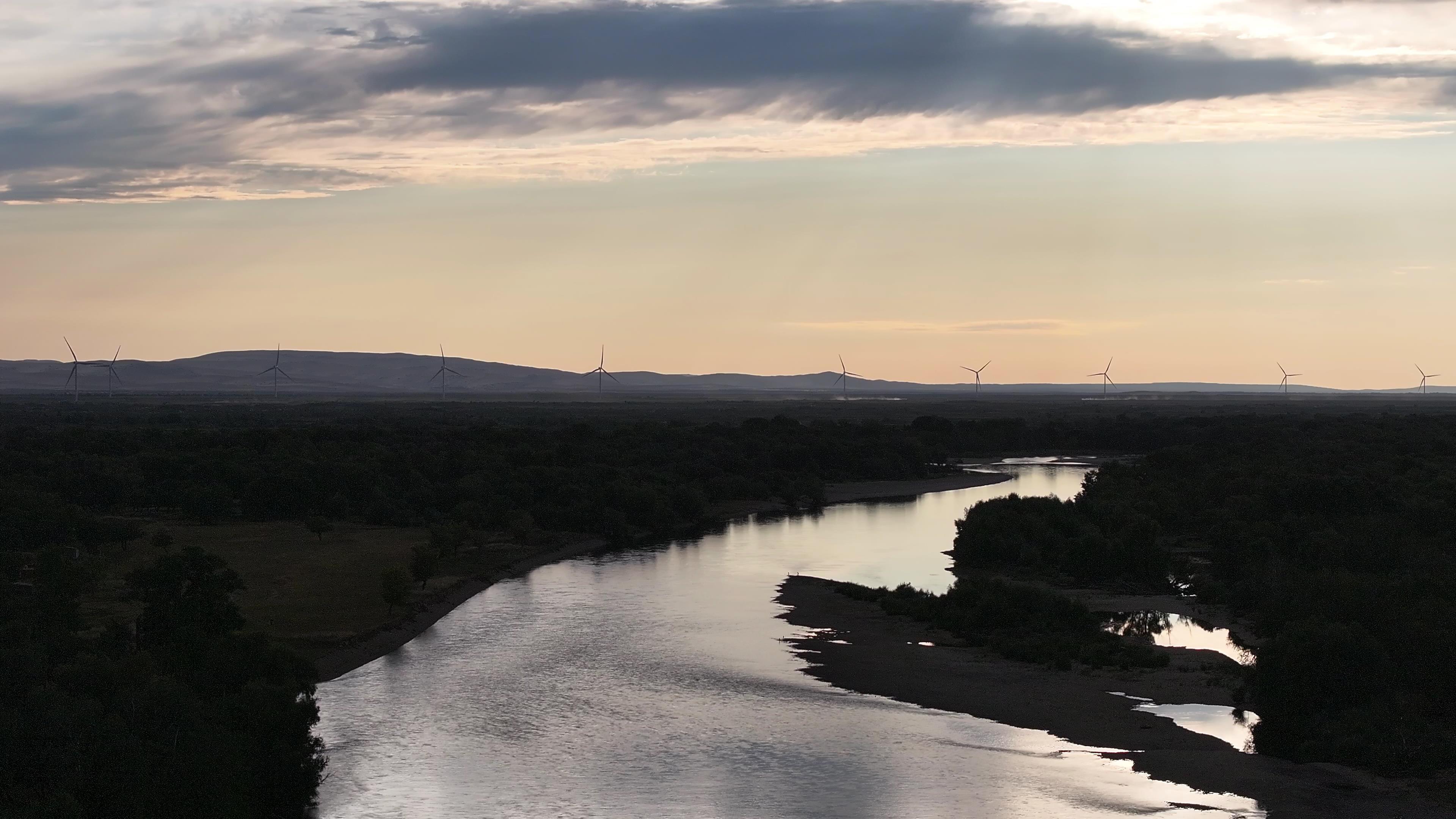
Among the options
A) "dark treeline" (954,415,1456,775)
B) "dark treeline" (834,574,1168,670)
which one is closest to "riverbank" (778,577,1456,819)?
"dark treeline" (834,574,1168,670)

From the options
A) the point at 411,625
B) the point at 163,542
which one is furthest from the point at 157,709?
the point at 163,542

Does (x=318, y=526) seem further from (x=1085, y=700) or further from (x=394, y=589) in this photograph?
(x=1085, y=700)

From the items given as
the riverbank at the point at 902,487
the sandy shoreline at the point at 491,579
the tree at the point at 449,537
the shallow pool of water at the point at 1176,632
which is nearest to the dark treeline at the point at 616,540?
the tree at the point at 449,537

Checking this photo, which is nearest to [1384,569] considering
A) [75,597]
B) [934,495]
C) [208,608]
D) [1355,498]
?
[1355,498]

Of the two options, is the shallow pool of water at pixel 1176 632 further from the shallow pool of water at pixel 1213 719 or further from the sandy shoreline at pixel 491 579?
the sandy shoreline at pixel 491 579

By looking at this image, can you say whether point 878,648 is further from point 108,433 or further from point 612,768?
point 108,433

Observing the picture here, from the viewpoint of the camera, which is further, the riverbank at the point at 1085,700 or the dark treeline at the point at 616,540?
the riverbank at the point at 1085,700
